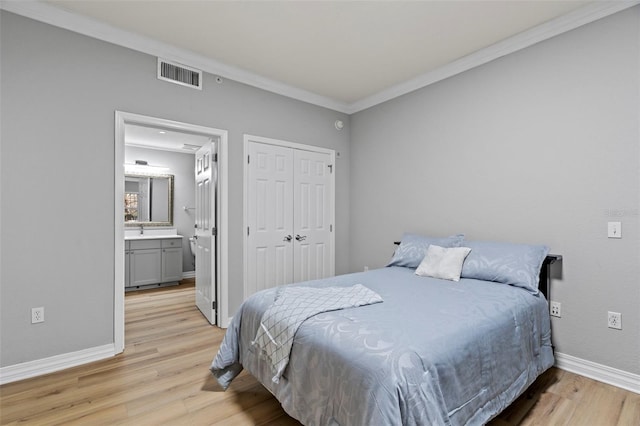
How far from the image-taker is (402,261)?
3.10 m

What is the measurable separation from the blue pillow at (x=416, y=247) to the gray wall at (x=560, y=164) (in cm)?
30

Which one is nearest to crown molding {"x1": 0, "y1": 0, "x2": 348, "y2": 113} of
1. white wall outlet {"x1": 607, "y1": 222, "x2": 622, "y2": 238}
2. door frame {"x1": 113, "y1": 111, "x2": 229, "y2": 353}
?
door frame {"x1": 113, "y1": 111, "x2": 229, "y2": 353}

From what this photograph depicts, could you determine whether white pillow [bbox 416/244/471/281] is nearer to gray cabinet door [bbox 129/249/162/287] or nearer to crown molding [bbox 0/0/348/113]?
crown molding [bbox 0/0/348/113]

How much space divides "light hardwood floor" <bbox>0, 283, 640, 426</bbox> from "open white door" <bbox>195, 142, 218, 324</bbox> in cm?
86

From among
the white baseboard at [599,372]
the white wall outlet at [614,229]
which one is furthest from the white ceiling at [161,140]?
the white baseboard at [599,372]

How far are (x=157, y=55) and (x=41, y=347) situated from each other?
2.61 metres

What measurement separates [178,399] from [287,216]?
87.2 inches

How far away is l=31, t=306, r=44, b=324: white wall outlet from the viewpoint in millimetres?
2338

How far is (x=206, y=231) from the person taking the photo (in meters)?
3.62

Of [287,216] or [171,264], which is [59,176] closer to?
[287,216]

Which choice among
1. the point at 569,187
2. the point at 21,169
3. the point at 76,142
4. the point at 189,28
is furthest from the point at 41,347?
the point at 569,187

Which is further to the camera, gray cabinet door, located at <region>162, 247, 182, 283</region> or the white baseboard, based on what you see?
gray cabinet door, located at <region>162, 247, 182, 283</region>

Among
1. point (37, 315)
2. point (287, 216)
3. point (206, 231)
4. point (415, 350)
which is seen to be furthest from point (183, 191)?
point (415, 350)

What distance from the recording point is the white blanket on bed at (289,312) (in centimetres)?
165
